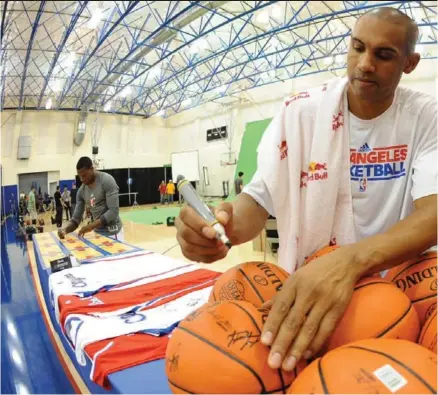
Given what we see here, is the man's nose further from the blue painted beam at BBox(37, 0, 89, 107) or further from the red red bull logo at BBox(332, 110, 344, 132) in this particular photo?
the blue painted beam at BBox(37, 0, 89, 107)

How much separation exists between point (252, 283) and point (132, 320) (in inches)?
38.2

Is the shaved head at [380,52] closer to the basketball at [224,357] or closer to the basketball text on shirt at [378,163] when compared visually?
the basketball text on shirt at [378,163]

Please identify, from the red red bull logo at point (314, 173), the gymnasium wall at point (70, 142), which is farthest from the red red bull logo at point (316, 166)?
the gymnasium wall at point (70, 142)

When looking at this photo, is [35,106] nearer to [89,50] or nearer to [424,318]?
[89,50]

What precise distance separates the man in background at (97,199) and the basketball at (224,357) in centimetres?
Result: 279

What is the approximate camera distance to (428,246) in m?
0.57

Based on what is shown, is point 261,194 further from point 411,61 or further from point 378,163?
point 411,61

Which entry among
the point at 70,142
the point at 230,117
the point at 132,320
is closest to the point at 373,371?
the point at 132,320

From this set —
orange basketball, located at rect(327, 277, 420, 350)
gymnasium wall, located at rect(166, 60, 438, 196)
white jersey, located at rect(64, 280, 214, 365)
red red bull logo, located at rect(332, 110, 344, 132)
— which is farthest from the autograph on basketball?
gymnasium wall, located at rect(166, 60, 438, 196)

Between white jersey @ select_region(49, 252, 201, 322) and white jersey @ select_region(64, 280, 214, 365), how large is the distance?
306mm

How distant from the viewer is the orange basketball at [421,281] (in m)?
0.55

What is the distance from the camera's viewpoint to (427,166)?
0.64 m

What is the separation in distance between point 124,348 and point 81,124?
14.6 meters

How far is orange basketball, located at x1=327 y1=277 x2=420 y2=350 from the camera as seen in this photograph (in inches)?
19.0
